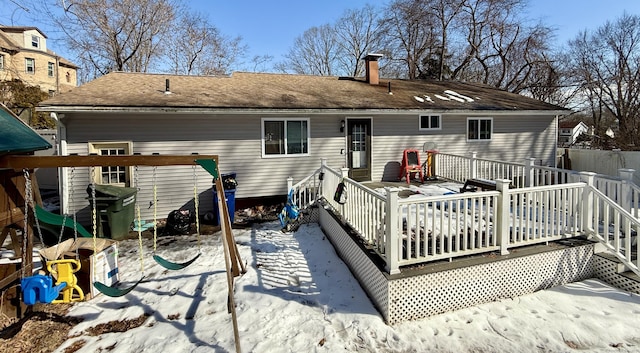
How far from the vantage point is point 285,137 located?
→ 28.7 ft

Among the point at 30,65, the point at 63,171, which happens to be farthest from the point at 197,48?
the point at 63,171

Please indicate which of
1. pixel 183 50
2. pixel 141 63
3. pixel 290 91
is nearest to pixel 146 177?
pixel 290 91

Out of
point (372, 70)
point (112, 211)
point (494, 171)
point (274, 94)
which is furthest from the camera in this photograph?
point (372, 70)

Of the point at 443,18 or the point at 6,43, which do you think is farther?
the point at 443,18

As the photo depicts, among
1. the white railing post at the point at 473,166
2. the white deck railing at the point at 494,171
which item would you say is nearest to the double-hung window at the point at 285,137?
the white deck railing at the point at 494,171

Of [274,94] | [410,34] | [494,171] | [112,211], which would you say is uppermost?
[410,34]

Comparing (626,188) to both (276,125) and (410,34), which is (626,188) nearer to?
(276,125)

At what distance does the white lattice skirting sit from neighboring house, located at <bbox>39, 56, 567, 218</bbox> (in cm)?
474

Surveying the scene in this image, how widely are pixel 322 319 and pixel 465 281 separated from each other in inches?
67.0

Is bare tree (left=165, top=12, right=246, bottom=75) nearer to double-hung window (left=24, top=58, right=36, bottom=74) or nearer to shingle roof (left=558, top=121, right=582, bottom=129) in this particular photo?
double-hung window (left=24, top=58, right=36, bottom=74)

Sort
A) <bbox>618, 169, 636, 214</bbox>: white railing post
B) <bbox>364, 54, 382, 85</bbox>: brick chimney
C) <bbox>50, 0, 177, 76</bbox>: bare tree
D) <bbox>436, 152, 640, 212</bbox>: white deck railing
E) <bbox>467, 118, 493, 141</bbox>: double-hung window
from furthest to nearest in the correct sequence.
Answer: <bbox>50, 0, 177, 76</bbox>: bare tree < <bbox>364, 54, 382, 85</bbox>: brick chimney < <bbox>467, 118, 493, 141</bbox>: double-hung window < <bbox>436, 152, 640, 212</bbox>: white deck railing < <bbox>618, 169, 636, 214</bbox>: white railing post

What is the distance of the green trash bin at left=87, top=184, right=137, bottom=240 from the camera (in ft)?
21.1

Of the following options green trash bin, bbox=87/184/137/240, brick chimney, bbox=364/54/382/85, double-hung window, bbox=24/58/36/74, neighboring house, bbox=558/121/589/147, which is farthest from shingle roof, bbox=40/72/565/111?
neighboring house, bbox=558/121/589/147

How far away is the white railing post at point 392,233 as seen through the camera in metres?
3.62
